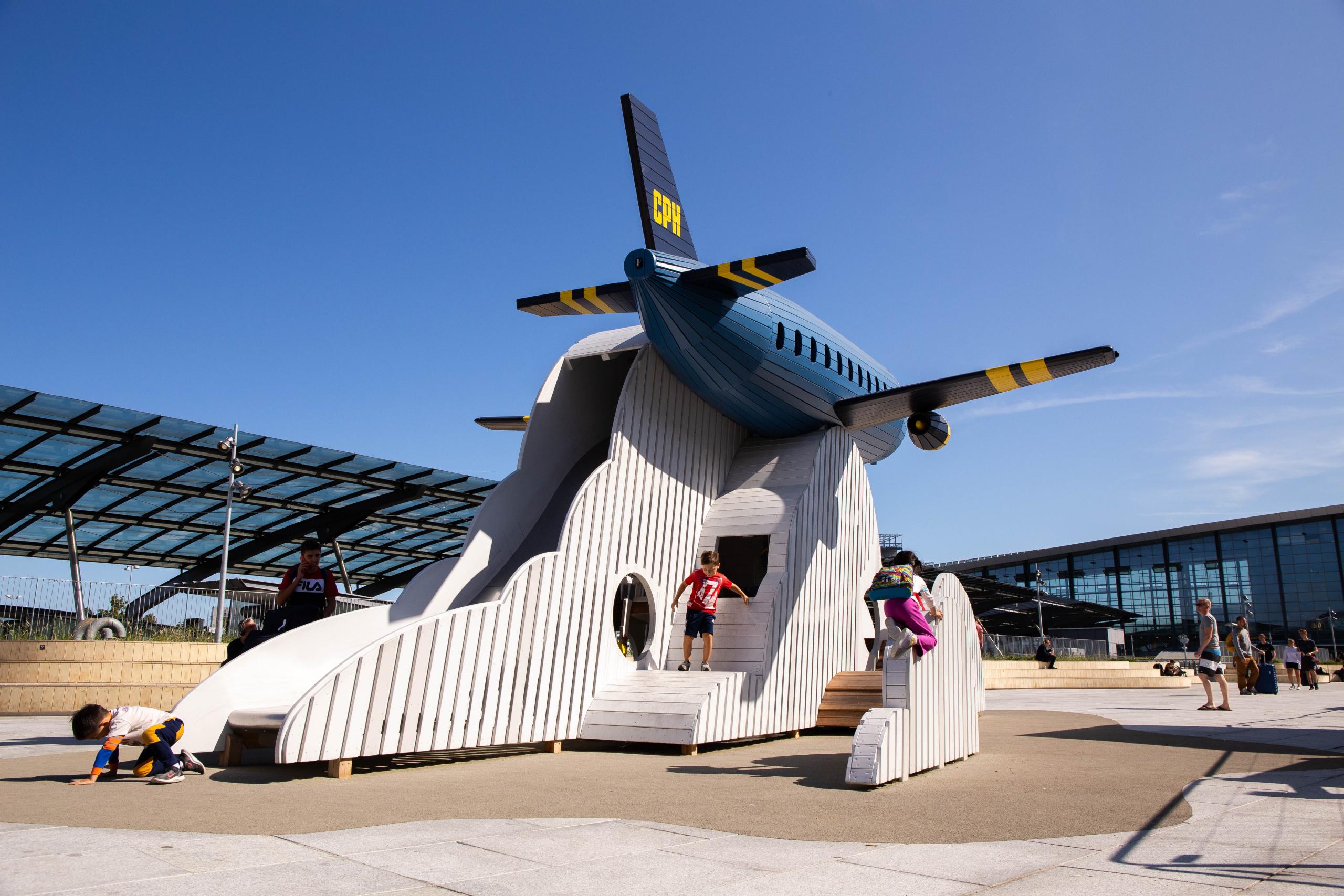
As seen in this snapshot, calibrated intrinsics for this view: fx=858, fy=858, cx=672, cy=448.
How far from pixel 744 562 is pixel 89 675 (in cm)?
987

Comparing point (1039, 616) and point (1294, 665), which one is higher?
point (1039, 616)

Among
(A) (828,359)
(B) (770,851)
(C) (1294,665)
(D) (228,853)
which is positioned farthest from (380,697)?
(C) (1294,665)

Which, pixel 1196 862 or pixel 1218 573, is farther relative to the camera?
pixel 1218 573

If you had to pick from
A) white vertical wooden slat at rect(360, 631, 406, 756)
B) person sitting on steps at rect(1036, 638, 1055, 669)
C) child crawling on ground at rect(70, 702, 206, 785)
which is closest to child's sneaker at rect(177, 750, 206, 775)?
child crawling on ground at rect(70, 702, 206, 785)

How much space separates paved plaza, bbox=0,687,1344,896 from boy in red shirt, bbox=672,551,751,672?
475 cm

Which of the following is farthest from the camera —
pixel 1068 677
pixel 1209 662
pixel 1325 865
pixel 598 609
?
pixel 1068 677

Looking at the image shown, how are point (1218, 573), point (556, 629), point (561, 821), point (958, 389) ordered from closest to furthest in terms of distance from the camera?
point (561, 821), point (556, 629), point (958, 389), point (1218, 573)

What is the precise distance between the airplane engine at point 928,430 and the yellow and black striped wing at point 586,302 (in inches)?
178

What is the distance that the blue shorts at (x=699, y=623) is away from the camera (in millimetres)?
9453

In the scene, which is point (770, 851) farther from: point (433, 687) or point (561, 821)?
point (433, 687)

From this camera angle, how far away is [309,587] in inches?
342

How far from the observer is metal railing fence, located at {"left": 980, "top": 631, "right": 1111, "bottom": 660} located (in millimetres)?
29562

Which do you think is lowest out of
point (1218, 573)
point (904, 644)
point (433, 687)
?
point (433, 687)

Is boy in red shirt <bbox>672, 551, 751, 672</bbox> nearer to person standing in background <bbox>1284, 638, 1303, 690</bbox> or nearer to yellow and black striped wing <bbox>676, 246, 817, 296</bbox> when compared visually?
yellow and black striped wing <bbox>676, 246, 817, 296</bbox>
